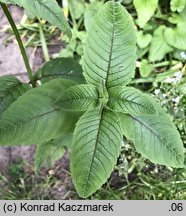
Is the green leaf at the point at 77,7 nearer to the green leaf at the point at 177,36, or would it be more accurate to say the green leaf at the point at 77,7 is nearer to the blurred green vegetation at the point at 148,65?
the blurred green vegetation at the point at 148,65

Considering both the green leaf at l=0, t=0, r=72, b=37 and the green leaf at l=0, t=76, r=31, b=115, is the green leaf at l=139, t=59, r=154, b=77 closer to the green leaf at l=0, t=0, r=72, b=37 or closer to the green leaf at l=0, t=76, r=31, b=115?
the green leaf at l=0, t=76, r=31, b=115

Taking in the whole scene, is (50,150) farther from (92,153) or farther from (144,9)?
(144,9)

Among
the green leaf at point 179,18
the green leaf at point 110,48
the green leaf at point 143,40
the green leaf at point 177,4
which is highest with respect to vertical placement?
the green leaf at point 110,48

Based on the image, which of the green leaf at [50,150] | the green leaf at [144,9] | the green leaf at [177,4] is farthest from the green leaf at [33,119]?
the green leaf at [177,4]

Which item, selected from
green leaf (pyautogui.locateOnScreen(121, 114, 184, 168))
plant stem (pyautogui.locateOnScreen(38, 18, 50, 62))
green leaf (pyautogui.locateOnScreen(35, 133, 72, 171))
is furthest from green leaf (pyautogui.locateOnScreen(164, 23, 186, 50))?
green leaf (pyautogui.locateOnScreen(121, 114, 184, 168))

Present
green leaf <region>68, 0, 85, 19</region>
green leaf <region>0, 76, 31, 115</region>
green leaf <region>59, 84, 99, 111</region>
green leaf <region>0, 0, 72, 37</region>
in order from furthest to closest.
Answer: green leaf <region>68, 0, 85, 19</region> → green leaf <region>0, 76, 31, 115</region> → green leaf <region>59, 84, 99, 111</region> → green leaf <region>0, 0, 72, 37</region>

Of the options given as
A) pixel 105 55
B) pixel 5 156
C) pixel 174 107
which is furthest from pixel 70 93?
pixel 5 156
